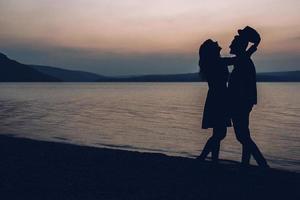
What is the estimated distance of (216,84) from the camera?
852 centimetres

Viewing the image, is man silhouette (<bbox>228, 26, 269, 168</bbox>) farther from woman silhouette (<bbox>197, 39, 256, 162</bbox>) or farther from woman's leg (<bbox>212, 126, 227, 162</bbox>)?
woman's leg (<bbox>212, 126, 227, 162</bbox>)

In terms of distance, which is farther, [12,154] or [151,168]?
[12,154]

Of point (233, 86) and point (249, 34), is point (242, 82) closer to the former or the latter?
point (233, 86)

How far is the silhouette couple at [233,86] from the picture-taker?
8234 mm

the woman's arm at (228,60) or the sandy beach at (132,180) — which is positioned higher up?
the woman's arm at (228,60)

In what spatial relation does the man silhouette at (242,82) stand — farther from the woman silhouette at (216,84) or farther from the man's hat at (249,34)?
the woman silhouette at (216,84)

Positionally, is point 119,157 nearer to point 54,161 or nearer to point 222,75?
point 54,161

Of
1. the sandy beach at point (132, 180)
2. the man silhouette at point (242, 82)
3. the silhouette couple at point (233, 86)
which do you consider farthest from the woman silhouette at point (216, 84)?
the sandy beach at point (132, 180)

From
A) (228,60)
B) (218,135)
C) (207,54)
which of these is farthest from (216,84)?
(218,135)

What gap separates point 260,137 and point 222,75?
657 inches

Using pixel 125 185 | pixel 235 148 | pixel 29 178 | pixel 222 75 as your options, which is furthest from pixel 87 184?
pixel 235 148

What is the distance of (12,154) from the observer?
1152 cm

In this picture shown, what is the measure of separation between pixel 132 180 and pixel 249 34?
145 inches

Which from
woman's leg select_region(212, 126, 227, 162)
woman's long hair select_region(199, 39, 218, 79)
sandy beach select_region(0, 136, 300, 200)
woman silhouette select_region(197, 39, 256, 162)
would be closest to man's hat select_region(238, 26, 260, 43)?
woman silhouette select_region(197, 39, 256, 162)
